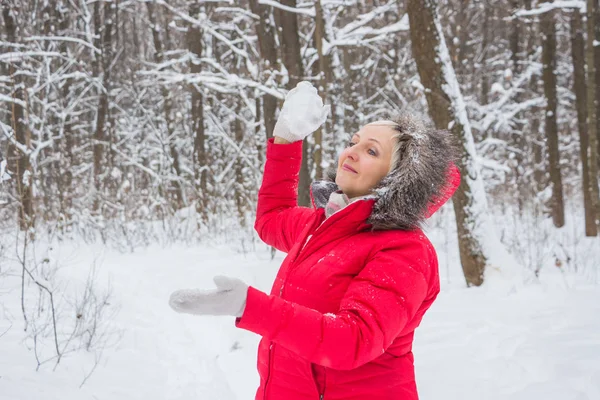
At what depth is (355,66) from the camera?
13633 millimetres

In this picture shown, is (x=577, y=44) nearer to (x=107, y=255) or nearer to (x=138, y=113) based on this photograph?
(x=107, y=255)

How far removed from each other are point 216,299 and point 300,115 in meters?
1.02

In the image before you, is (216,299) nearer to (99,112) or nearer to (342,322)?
(342,322)

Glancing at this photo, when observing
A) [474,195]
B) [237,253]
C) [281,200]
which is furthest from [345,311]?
[237,253]

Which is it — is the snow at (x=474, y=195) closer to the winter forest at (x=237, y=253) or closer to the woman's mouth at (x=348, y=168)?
the winter forest at (x=237, y=253)

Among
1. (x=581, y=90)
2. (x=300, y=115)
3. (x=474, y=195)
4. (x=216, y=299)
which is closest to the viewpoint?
(x=216, y=299)

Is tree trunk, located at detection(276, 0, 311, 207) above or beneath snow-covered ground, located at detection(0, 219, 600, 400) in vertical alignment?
A: above

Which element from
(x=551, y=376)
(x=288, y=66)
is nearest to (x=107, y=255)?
(x=288, y=66)

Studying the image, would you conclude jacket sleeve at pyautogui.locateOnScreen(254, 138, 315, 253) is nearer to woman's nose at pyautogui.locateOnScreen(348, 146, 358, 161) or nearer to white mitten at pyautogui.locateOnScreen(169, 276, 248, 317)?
woman's nose at pyautogui.locateOnScreen(348, 146, 358, 161)

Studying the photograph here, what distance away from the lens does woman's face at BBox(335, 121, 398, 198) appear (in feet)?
5.52

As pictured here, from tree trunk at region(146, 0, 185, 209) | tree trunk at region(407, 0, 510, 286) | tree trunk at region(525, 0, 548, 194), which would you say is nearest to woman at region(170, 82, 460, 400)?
tree trunk at region(407, 0, 510, 286)

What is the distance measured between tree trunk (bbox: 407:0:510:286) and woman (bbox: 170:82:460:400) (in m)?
4.02

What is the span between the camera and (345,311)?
129 cm

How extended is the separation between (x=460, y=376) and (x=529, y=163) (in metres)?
18.1
